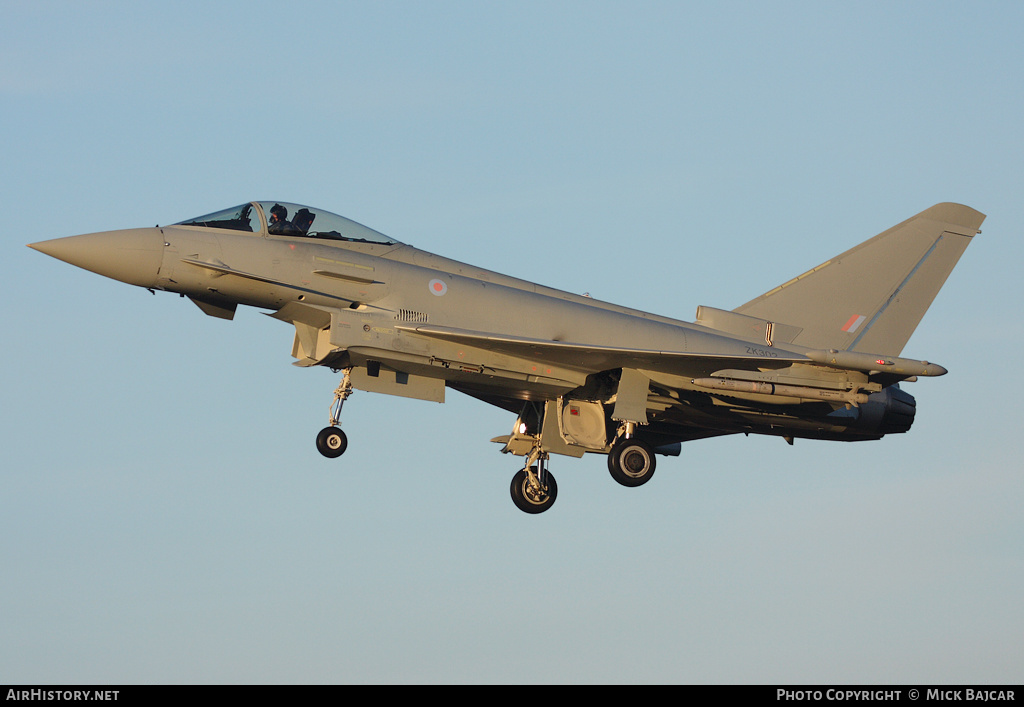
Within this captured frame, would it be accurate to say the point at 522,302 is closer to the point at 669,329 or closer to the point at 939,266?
the point at 669,329

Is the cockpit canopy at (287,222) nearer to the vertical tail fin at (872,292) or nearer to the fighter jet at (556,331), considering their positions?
the fighter jet at (556,331)

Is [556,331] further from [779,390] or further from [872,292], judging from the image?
[872,292]

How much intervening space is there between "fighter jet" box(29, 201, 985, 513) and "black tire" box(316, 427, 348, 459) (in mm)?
25

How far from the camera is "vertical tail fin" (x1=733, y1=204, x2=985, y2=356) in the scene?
22453mm

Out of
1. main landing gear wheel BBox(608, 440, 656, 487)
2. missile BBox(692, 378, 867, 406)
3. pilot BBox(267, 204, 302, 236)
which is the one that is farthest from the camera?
main landing gear wheel BBox(608, 440, 656, 487)

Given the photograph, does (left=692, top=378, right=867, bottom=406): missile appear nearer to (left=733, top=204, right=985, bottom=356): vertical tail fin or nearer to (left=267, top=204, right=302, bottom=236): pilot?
(left=733, top=204, right=985, bottom=356): vertical tail fin

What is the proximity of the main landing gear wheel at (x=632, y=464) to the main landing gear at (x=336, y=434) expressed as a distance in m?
4.82

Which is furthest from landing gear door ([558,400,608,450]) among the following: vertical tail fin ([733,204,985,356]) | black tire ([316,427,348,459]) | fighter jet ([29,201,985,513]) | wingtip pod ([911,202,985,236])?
wingtip pod ([911,202,985,236])

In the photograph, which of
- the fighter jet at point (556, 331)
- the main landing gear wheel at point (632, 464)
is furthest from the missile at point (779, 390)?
the main landing gear wheel at point (632, 464)

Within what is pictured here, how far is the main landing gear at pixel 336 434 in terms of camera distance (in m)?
18.9

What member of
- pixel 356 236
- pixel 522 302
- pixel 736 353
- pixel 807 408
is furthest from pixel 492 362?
pixel 807 408

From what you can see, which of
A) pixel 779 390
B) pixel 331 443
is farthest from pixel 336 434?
pixel 779 390

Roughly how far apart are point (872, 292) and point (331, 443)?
1067 centimetres
